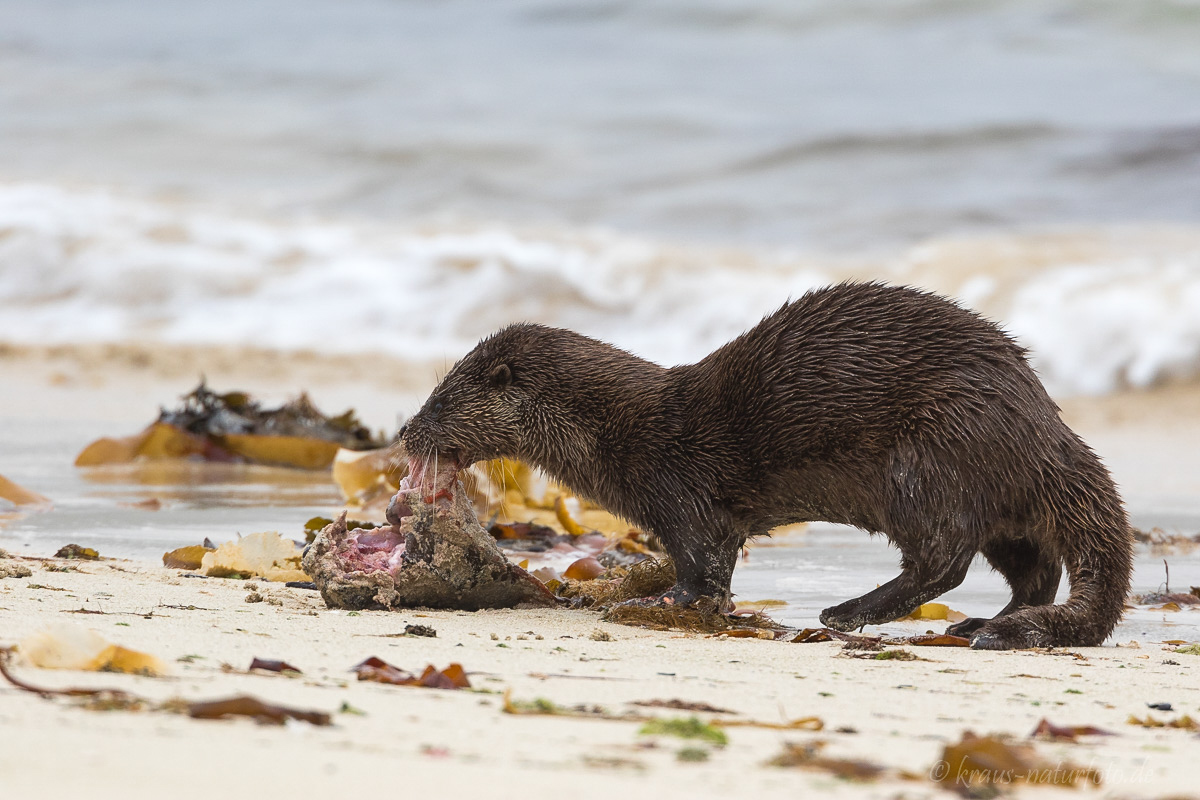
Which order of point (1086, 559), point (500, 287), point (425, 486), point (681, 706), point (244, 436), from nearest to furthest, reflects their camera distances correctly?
point (681, 706)
point (1086, 559)
point (425, 486)
point (244, 436)
point (500, 287)

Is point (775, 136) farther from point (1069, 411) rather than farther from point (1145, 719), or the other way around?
point (1145, 719)

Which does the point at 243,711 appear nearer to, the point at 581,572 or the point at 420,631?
the point at 420,631

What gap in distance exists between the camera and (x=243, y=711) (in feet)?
7.93

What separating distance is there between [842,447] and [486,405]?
4.76 ft

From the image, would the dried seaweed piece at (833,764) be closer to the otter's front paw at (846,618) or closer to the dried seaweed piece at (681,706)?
the dried seaweed piece at (681,706)

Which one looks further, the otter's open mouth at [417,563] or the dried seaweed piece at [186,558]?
the dried seaweed piece at [186,558]

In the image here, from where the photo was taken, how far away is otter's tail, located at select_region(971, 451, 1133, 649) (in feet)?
15.0

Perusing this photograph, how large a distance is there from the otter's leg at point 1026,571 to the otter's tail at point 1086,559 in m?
0.23

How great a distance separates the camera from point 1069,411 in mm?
12820

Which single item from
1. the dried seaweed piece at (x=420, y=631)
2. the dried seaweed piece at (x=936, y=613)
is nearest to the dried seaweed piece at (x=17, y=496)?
the dried seaweed piece at (x=420, y=631)

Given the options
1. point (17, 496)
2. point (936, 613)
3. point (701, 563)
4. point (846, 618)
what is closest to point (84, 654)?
point (701, 563)

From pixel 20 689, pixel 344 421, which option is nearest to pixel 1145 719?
pixel 20 689

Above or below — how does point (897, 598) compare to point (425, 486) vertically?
below

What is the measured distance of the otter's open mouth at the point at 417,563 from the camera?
466cm
